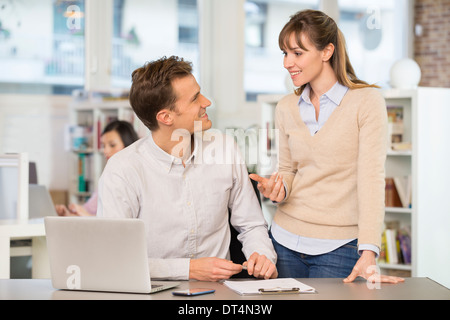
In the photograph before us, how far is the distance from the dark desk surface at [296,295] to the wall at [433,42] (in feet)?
18.4

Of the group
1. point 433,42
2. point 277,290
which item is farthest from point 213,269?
point 433,42

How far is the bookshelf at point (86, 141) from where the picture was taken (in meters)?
5.80

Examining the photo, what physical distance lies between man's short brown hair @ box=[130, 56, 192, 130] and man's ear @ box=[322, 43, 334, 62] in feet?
1.47

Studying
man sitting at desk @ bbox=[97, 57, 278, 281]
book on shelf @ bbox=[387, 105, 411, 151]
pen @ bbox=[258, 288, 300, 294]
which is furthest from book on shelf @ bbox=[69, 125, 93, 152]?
pen @ bbox=[258, 288, 300, 294]

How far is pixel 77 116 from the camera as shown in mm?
5941

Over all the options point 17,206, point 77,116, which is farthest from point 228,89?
point 17,206

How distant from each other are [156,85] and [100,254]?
2.26 ft

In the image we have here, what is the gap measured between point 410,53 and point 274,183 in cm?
565

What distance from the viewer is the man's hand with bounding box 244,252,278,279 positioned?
176 centimetres

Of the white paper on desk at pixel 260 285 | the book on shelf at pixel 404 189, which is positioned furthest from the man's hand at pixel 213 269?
the book on shelf at pixel 404 189

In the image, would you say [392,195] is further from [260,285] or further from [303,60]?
[260,285]

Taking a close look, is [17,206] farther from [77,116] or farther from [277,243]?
[77,116]

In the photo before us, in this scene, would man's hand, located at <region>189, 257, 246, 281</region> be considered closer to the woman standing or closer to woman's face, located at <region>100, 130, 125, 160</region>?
the woman standing

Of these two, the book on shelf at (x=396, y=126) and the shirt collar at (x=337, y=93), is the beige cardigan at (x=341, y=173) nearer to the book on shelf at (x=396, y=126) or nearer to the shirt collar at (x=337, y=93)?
the shirt collar at (x=337, y=93)
